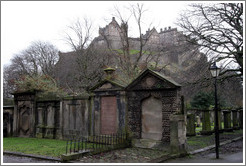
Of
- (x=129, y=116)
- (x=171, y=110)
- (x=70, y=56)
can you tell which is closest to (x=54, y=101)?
(x=129, y=116)

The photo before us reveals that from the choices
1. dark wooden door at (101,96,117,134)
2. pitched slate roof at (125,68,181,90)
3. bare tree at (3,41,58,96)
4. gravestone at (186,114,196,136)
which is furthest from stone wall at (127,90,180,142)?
bare tree at (3,41,58,96)

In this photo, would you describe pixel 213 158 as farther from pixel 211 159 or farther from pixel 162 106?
pixel 162 106

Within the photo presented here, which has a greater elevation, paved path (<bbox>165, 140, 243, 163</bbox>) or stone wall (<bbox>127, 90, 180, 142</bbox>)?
stone wall (<bbox>127, 90, 180, 142</bbox>)

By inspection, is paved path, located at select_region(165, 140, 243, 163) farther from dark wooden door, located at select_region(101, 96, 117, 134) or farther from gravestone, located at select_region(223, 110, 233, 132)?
gravestone, located at select_region(223, 110, 233, 132)

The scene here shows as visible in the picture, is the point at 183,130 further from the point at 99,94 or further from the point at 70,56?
the point at 70,56

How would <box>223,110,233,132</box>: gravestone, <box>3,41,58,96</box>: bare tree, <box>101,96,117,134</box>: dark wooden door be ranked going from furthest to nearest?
<box>3,41,58,96</box>: bare tree → <box>223,110,233,132</box>: gravestone → <box>101,96,117,134</box>: dark wooden door

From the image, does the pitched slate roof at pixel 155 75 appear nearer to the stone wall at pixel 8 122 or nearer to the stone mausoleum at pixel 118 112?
the stone mausoleum at pixel 118 112

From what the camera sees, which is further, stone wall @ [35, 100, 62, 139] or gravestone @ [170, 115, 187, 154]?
stone wall @ [35, 100, 62, 139]

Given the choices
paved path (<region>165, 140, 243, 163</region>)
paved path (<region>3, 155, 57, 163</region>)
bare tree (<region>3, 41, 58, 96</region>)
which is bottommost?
paved path (<region>165, 140, 243, 163</region>)

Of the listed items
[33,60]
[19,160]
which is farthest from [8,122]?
[33,60]

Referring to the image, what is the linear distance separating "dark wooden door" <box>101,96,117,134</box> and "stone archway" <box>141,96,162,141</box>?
1531 mm

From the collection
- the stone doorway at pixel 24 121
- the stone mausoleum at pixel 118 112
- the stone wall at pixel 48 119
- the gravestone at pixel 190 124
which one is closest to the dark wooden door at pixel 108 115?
the stone mausoleum at pixel 118 112

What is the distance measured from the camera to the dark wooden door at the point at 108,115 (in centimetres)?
1172

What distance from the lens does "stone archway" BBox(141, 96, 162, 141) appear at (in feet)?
34.1
